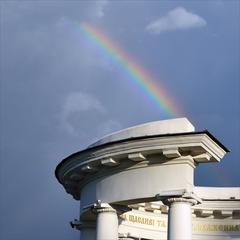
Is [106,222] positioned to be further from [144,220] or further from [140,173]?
[144,220]

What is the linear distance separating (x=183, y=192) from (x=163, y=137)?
2.47m

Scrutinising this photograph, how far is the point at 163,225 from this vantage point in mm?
44125

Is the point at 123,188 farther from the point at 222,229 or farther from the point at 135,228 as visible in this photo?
the point at 222,229

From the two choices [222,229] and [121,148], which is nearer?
[121,148]

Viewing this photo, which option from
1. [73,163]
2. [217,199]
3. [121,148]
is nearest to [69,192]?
[73,163]

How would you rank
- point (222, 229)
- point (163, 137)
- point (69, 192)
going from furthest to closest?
1. point (222, 229)
2. point (69, 192)
3. point (163, 137)

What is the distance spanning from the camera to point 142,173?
30.9 m

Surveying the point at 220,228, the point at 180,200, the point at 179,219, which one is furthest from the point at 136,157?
the point at 220,228

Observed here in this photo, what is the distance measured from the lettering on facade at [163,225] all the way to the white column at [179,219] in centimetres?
1077

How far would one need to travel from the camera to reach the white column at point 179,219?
29.4 metres

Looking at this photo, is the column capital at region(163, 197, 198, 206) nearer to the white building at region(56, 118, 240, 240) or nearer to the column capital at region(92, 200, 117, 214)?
the white building at region(56, 118, 240, 240)

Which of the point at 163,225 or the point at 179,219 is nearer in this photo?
the point at 179,219

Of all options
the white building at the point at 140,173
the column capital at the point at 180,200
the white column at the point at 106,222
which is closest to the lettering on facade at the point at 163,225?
the white building at the point at 140,173

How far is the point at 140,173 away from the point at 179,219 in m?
2.86
